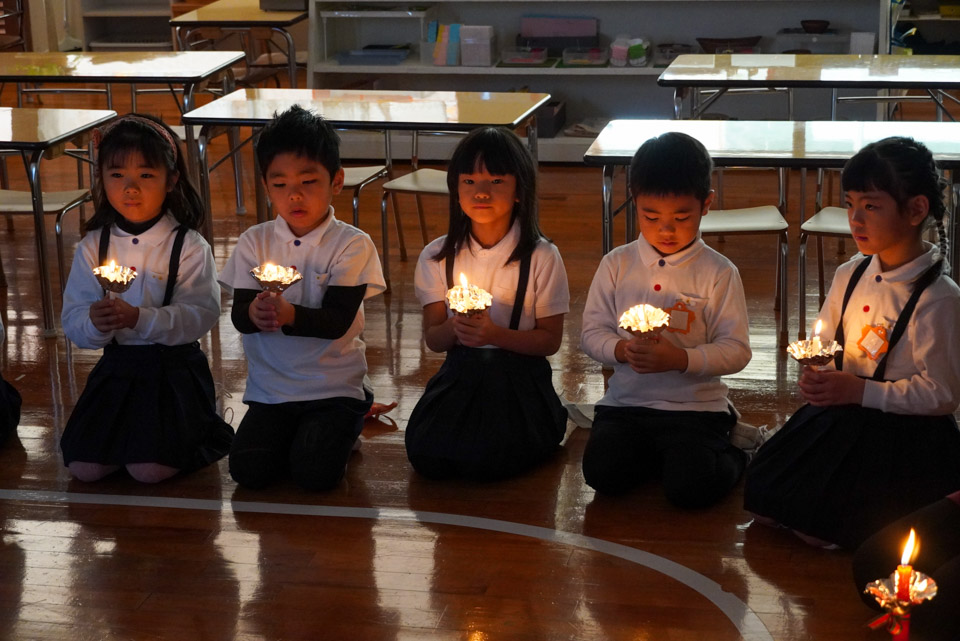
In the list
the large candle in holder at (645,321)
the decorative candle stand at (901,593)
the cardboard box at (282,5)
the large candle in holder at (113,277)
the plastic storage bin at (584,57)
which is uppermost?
the cardboard box at (282,5)

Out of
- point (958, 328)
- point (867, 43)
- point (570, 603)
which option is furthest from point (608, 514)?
point (867, 43)

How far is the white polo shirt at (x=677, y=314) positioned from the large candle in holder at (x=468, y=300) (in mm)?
288

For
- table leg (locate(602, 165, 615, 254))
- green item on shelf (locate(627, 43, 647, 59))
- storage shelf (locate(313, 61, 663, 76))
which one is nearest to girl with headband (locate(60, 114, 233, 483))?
table leg (locate(602, 165, 615, 254))

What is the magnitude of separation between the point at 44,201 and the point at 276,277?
2186mm

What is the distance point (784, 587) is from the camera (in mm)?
2449

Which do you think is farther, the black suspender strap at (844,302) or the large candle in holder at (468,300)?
the large candle in holder at (468,300)

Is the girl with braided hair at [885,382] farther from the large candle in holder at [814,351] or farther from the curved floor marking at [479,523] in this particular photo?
Answer: the curved floor marking at [479,523]

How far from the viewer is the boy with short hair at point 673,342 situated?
2.80 metres

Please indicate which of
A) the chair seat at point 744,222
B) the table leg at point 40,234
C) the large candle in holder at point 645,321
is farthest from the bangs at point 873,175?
the table leg at point 40,234

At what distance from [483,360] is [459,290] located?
1.01 ft

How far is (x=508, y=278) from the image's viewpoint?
10.00 feet

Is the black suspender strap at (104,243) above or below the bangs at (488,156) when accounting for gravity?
below

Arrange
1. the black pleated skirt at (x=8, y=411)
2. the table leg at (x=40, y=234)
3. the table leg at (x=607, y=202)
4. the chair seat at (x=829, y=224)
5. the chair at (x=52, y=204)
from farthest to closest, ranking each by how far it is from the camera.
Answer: the chair at (x=52, y=204), the table leg at (x=40, y=234), the chair seat at (x=829, y=224), the table leg at (x=607, y=202), the black pleated skirt at (x=8, y=411)

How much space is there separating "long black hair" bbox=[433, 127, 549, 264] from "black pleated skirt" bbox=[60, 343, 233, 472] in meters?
0.75
